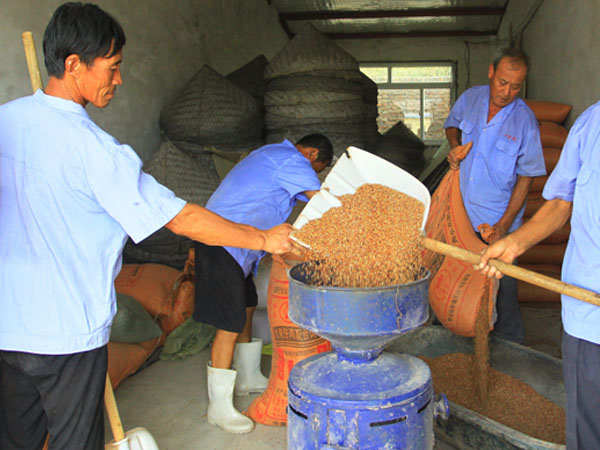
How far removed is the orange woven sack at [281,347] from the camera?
7.93 feet

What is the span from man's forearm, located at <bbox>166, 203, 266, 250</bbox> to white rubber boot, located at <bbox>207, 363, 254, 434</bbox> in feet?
3.58

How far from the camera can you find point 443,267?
2578 mm

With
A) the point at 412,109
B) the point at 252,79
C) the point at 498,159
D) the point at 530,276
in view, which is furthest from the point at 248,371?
the point at 412,109

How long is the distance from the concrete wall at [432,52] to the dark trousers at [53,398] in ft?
30.3

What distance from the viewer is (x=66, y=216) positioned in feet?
4.39

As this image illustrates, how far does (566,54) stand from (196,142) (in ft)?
9.46

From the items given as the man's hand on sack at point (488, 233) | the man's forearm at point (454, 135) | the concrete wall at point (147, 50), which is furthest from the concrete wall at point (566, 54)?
the concrete wall at point (147, 50)

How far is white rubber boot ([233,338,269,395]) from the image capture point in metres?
2.88

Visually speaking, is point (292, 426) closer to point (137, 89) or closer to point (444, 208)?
point (444, 208)

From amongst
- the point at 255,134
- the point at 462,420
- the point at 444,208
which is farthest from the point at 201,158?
the point at 462,420

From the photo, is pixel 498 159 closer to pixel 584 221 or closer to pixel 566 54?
pixel 584 221

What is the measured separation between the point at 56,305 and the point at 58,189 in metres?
0.28

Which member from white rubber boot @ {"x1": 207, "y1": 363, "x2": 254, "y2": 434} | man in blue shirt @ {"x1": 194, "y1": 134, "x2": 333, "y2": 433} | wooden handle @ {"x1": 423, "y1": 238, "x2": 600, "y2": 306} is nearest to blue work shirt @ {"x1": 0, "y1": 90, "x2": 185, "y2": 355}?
wooden handle @ {"x1": 423, "y1": 238, "x2": 600, "y2": 306}

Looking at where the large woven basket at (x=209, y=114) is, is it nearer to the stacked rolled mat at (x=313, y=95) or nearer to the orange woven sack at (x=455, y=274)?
the stacked rolled mat at (x=313, y=95)
